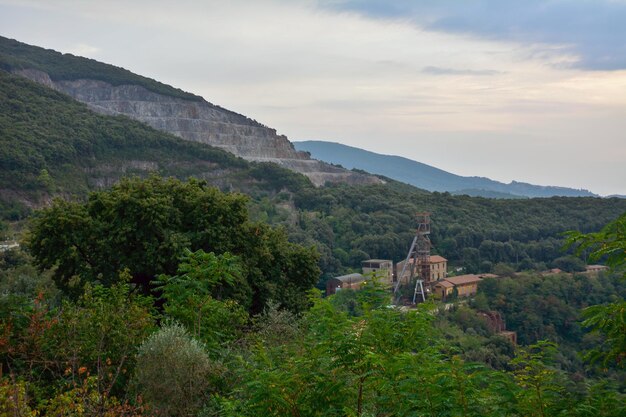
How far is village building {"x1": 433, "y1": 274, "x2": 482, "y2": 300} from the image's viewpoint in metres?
45.2

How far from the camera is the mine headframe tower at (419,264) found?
46.8m

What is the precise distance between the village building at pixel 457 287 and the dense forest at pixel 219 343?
2697 cm

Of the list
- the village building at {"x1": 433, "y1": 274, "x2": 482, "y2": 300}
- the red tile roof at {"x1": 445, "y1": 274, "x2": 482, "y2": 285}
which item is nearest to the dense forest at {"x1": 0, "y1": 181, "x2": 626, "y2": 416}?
the village building at {"x1": 433, "y1": 274, "x2": 482, "y2": 300}

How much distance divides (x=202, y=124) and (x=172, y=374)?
105 meters

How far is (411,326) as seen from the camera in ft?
27.4

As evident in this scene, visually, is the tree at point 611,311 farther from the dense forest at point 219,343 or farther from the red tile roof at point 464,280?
the red tile roof at point 464,280

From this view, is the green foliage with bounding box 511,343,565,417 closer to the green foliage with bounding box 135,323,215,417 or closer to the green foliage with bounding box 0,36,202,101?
the green foliage with bounding box 135,323,215,417

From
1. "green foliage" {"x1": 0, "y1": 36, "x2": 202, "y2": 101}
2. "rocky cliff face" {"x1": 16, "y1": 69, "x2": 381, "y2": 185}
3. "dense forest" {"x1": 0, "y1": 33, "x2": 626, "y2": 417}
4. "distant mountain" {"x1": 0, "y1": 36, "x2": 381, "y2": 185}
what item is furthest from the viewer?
"green foliage" {"x1": 0, "y1": 36, "x2": 202, "y2": 101}

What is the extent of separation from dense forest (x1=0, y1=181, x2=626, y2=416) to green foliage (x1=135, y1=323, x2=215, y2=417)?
0.06 ft

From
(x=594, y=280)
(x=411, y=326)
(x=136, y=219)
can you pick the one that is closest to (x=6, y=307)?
(x=411, y=326)

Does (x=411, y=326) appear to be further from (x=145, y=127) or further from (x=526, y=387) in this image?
(x=145, y=127)

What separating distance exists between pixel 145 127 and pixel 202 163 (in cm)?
914

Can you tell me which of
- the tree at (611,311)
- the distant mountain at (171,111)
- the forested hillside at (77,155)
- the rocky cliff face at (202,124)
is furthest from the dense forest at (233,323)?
the distant mountain at (171,111)

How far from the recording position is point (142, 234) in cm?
1697
